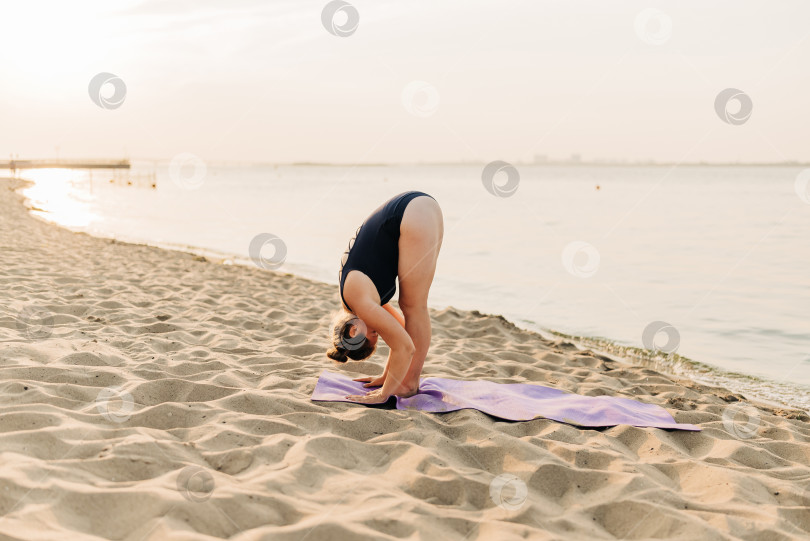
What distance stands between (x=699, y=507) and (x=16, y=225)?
15.5 metres

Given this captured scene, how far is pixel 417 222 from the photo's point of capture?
147 inches

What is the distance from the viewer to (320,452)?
291 centimetres

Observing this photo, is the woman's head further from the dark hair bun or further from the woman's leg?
the woman's leg

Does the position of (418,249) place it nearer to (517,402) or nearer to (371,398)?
(371,398)

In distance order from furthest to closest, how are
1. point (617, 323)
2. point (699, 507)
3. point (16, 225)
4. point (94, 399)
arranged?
point (16, 225) → point (617, 323) → point (94, 399) → point (699, 507)

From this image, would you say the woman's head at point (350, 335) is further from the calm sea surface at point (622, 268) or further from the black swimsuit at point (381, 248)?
the calm sea surface at point (622, 268)

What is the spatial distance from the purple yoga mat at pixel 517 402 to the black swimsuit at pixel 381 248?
67 centimetres

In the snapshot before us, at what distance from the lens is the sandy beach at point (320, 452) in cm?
224

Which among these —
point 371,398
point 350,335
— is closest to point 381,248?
point 350,335

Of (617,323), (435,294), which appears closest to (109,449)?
(617,323)

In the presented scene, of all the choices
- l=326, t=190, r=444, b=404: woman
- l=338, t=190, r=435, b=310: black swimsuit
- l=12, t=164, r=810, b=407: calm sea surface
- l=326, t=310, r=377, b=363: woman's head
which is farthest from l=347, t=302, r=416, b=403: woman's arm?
l=12, t=164, r=810, b=407: calm sea surface

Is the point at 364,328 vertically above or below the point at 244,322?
above

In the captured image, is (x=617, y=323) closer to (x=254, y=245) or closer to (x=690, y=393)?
(x=690, y=393)

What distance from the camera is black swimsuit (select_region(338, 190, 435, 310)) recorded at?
3.78 meters
